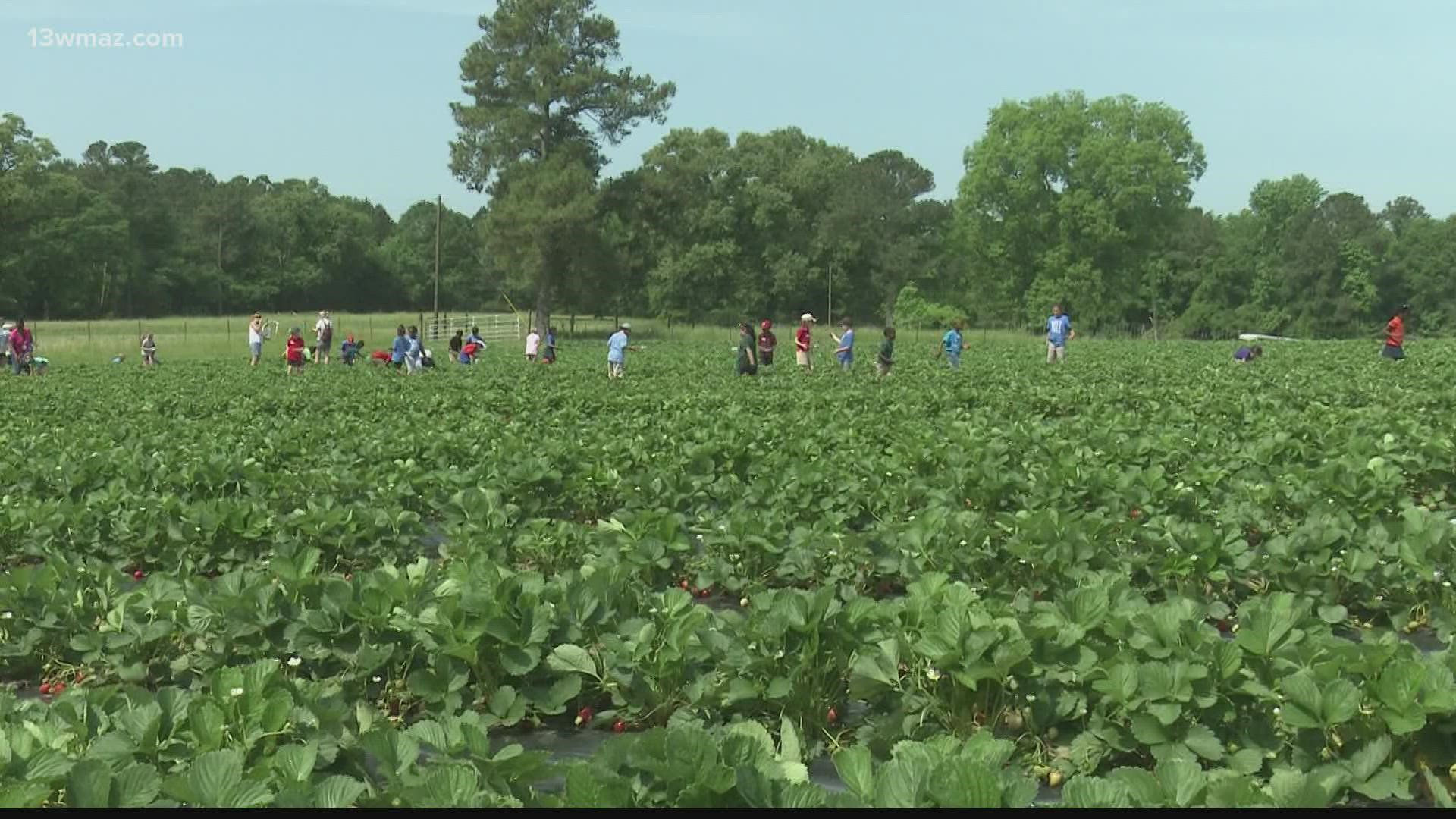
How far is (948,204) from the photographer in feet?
271

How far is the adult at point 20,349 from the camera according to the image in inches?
1015

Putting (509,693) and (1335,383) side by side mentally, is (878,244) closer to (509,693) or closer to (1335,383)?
(1335,383)

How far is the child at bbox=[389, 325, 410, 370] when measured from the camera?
83.4ft

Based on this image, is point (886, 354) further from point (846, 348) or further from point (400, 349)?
point (400, 349)

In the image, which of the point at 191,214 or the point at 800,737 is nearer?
the point at 800,737

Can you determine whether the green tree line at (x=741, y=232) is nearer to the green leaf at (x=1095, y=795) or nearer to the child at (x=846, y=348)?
the child at (x=846, y=348)

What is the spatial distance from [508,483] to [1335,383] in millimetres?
12513

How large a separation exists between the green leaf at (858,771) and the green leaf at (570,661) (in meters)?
1.52

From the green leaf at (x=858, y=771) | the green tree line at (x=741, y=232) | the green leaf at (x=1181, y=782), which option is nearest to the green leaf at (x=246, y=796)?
the green leaf at (x=858, y=771)

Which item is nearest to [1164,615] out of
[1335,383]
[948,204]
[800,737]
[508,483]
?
[800,737]

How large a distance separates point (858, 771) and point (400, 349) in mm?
24364

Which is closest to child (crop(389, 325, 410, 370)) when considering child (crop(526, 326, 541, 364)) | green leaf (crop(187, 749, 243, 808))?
child (crop(526, 326, 541, 364))

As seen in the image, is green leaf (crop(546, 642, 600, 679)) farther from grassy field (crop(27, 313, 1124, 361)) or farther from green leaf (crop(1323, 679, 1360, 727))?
grassy field (crop(27, 313, 1124, 361))

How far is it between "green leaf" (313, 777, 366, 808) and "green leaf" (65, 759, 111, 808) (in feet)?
1.44
